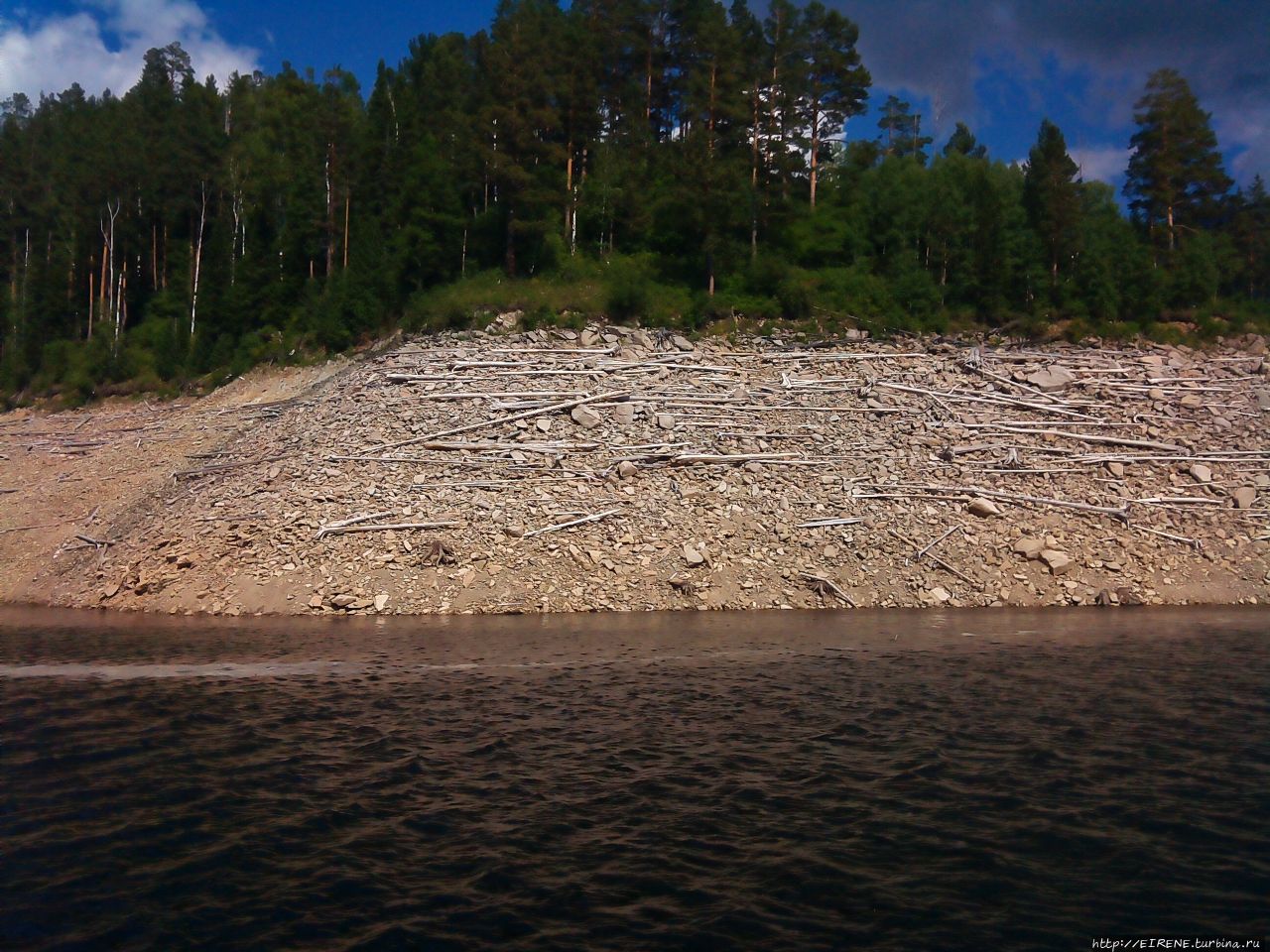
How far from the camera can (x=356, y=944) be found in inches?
276

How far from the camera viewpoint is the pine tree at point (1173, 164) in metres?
43.5

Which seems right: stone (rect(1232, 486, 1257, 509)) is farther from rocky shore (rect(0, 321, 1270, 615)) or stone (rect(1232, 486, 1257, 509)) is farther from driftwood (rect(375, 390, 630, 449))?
driftwood (rect(375, 390, 630, 449))

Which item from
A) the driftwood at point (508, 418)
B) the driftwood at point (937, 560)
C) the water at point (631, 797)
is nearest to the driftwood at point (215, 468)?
the driftwood at point (508, 418)

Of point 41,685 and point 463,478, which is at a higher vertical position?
point 463,478

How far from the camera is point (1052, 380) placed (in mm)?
33750

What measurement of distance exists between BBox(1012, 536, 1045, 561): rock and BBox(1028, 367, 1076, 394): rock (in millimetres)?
9475

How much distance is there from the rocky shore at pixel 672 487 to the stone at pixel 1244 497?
3.3 inches

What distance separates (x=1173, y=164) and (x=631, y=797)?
4733 centimetres

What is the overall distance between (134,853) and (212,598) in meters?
Answer: 16.4

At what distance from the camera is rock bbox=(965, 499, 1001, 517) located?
27031 mm

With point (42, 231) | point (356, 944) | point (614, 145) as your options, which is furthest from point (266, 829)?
point (42, 231)

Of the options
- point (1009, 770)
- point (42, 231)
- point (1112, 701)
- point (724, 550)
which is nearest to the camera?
point (1009, 770)

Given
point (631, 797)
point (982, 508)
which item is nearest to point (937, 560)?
point (982, 508)

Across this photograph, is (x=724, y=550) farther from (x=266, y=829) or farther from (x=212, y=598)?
(x=266, y=829)
